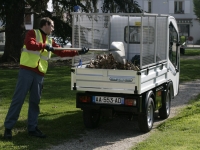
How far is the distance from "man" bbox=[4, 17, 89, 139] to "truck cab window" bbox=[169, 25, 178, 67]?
142 inches

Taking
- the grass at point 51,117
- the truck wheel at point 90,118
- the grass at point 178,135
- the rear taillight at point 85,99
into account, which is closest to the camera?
the grass at point 178,135

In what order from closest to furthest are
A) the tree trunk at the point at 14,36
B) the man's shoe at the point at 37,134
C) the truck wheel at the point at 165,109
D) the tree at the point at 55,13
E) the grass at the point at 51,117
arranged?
1. the grass at the point at 51,117
2. the man's shoe at the point at 37,134
3. the truck wheel at the point at 165,109
4. the tree at the point at 55,13
5. the tree trunk at the point at 14,36

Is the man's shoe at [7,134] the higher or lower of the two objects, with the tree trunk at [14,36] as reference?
lower

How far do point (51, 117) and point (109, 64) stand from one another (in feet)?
7.09

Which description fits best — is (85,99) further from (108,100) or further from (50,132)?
(50,132)

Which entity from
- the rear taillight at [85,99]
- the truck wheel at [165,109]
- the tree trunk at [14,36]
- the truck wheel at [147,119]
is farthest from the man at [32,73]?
the tree trunk at [14,36]

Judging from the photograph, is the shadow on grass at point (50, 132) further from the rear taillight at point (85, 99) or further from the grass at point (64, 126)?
the rear taillight at point (85, 99)

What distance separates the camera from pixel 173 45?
11.9 meters

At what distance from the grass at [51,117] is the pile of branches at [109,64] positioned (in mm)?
1265

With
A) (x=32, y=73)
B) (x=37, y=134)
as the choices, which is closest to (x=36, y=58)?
(x=32, y=73)

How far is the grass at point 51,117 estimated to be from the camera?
8430mm

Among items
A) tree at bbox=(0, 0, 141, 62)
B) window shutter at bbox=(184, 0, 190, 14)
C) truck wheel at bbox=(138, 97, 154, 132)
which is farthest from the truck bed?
window shutter at bbox=(184, 0, 190, 14)

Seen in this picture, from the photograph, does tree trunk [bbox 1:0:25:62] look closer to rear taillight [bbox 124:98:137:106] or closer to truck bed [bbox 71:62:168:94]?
truck bed [bbox 71:62:168:94]

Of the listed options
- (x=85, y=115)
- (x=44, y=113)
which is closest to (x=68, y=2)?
(x=44, y=113)
